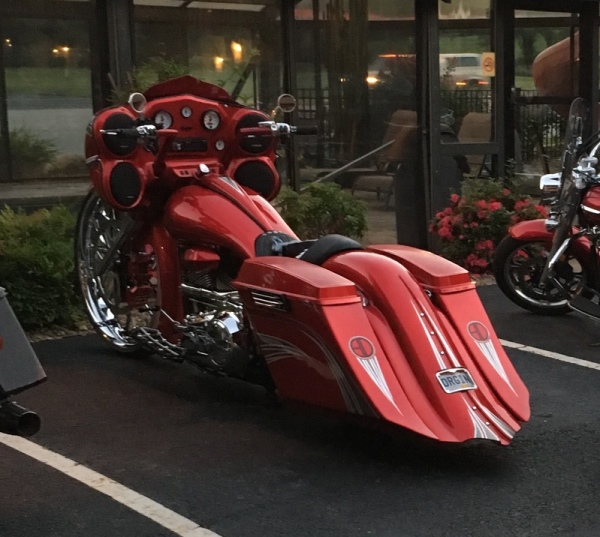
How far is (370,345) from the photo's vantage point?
4.15m

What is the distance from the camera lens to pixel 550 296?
7.27m

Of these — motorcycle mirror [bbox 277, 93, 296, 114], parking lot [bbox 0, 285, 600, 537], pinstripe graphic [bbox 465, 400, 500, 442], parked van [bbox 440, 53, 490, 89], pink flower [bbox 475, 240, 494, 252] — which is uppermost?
parked van [bbox 440, 53, 490, 89]

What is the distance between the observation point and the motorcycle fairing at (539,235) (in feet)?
22.4

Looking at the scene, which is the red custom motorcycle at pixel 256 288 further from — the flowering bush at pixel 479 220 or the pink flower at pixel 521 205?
the pink flower at pixel 521 205

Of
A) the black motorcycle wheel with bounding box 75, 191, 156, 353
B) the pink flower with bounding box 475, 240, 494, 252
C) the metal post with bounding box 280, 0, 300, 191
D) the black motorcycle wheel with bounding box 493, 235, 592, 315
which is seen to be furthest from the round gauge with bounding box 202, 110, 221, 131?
the pink flower with bounding box 475, 240, 494, 252

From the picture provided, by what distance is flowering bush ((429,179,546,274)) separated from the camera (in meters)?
8.78

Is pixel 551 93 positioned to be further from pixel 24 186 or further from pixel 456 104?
pixel 24 186

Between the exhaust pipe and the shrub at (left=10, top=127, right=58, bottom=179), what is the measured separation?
5.31 m

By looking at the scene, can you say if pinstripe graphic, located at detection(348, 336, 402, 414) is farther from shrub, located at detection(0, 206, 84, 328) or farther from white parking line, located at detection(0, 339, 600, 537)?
shrub, located at detection(0, 206, 84, 328)

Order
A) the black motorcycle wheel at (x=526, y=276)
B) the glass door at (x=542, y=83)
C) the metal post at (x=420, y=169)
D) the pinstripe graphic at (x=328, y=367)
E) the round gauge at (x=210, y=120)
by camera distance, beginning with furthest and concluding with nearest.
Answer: the glass door at (x=542, y=83) → the metal post at (x=420, y=169) → the black motorcycle wheel at (x=526, y=276) → the round gauge at (x=210, y=120) → the pinstripe graphic at (x=328, y=367)

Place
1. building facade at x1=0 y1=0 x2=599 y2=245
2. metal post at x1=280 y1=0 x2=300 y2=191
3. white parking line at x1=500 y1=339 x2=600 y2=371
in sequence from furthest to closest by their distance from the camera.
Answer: metal post at x1=280 y1=0 x2=300 y2=191 → building facade at x1=0 y1=0 x2=599 y2=245 → white parking line at x1=500 y1=339 x2=600 y2=371

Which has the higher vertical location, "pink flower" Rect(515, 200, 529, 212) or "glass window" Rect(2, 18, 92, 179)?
"glass window" Rect(2, 18, 92, 179)

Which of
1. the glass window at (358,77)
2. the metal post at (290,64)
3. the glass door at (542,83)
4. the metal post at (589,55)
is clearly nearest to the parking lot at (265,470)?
the metal post at (290,64)

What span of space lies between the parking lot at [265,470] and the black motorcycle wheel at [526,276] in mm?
1585
